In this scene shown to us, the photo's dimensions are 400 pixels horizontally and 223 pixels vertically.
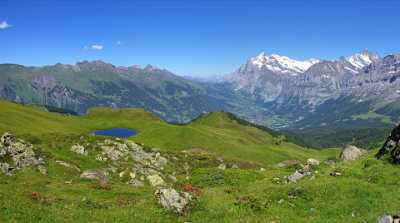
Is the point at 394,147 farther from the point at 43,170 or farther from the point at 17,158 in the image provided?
the point at 17,158

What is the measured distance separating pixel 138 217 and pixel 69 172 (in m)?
40.8

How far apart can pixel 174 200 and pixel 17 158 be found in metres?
42.3

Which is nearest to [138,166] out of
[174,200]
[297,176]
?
[297,176]

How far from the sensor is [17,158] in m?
66.2

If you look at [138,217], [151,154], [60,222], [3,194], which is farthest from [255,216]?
[151,154]

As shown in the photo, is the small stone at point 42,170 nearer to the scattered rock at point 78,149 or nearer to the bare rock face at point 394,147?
the scattered rock at point 78,149

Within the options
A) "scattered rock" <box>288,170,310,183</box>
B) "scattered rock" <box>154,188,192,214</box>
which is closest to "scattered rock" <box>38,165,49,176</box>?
"scattered rock" <box>154,188,192,214</box>

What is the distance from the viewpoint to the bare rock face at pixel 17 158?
61.6 m

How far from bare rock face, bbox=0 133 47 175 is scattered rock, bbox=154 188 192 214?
3466 cm

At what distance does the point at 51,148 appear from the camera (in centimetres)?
8338

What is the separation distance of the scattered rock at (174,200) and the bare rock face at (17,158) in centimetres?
3466

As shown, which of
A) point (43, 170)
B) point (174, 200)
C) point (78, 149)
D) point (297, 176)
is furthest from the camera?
point (78, 149)

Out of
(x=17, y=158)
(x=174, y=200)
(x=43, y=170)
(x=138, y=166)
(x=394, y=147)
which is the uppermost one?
(x=394, y=147)

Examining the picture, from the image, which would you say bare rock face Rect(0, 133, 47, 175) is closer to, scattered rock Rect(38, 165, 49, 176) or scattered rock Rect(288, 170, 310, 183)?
scattered rock Rect(38, 165, 49, 176)
